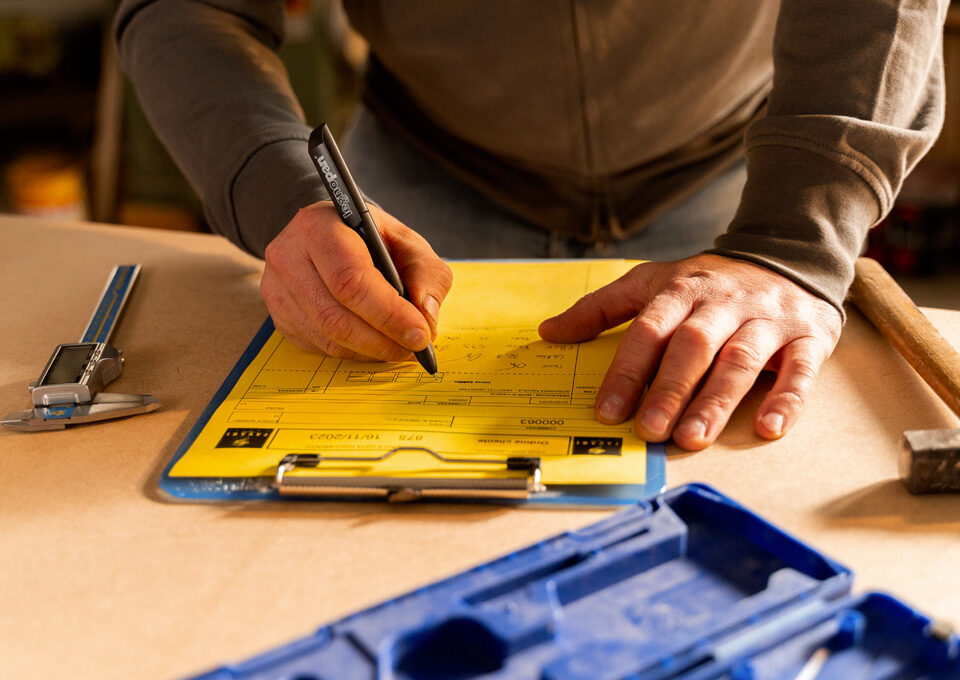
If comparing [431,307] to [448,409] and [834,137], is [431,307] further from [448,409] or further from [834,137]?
[834,137]

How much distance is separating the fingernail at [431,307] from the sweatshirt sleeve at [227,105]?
6.6 inches

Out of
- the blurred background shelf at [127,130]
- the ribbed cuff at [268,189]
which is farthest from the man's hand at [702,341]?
the blurred background shelf at [127,130]

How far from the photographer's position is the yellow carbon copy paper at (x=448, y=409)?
1.86 feet

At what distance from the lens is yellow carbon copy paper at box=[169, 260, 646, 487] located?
1.86ft

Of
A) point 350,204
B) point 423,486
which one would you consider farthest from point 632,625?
point 350,204

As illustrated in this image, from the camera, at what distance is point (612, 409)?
0.60 meters

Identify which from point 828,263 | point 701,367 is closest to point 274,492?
point 701,367

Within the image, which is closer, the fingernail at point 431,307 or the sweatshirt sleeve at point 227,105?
the fingernail at point 431,307

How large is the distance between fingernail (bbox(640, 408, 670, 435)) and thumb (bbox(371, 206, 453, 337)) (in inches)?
8.2

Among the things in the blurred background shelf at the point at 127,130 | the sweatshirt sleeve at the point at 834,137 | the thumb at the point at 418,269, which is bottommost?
the thumb at the point at 418,269

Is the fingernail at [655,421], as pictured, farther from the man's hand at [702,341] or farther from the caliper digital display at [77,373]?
the caliper digital display at [77,373]

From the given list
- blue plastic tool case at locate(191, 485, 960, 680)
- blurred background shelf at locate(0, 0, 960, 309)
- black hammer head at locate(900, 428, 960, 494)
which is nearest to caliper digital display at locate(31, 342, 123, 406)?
blue plastic tool case at locate(191, 485, 960, 680)

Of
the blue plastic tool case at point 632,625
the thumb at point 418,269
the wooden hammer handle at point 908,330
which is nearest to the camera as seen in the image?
the blue plastic tool case at point 632,625

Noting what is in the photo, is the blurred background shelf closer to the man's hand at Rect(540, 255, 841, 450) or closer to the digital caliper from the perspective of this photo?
the man's hand at Rect(540, 255, 841, 450)
